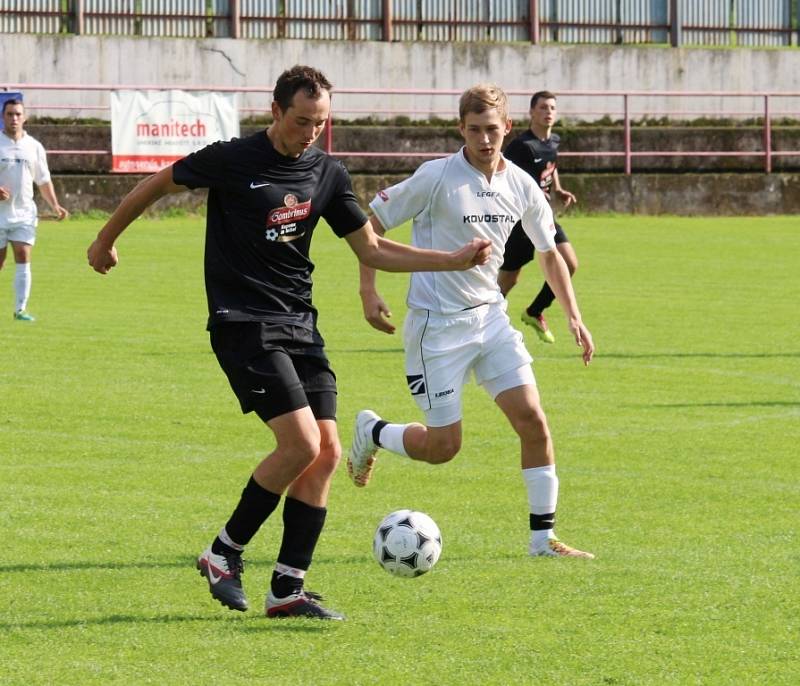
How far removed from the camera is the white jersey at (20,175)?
54.3 feet

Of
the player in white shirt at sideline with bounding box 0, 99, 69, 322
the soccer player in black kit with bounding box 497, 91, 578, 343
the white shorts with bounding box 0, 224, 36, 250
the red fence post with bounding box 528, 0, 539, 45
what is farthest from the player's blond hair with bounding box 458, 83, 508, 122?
the red fence post with bounding box 528, 0, 539, 45

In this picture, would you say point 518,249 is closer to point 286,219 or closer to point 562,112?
point 286,219

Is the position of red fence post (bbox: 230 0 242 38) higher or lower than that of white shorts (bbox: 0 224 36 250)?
higher

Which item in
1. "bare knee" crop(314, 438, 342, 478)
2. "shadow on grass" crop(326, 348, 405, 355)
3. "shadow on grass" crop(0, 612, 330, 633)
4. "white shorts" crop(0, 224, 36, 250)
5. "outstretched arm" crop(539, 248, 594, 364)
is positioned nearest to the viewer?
"shadow on grass" crop(0, 612, 330, 633)

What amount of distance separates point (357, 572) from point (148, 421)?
14.0ft

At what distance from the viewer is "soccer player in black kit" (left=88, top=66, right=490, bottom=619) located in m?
6.02

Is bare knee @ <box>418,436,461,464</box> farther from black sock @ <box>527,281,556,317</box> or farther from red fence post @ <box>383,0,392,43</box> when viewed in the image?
red fence post @ <box>383,0,392,43</box>

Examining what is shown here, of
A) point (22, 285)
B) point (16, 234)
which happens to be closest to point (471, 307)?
point (22, 285)

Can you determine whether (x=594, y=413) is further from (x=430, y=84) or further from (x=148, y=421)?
(x=430, y=84)

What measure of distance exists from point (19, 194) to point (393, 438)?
32.3 feet

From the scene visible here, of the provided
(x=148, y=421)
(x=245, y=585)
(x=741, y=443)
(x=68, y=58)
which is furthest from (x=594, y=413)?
(x=68, y=58)

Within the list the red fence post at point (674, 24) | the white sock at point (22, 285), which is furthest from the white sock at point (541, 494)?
the red fence post at point (674, 24)

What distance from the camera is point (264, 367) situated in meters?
6.04

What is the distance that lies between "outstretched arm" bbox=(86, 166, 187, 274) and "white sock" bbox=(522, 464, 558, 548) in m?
2.19
